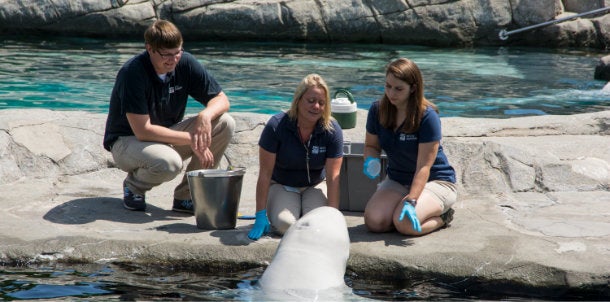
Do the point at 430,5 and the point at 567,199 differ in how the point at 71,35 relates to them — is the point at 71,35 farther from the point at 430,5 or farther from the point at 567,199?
the point at 567,199

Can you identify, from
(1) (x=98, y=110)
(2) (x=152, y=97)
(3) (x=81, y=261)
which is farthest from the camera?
(1) (x=98, y=110)

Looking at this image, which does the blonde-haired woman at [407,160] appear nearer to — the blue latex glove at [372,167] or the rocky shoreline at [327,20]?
the blue latex glove at [372,167]

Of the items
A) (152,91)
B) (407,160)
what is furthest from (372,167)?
(152,91)

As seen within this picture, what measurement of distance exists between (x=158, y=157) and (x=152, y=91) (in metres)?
0.38

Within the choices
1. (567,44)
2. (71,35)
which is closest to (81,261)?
(71,35)

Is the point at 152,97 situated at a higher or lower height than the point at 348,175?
higher

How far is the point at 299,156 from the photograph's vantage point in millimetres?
4609

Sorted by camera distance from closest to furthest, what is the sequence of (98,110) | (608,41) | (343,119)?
1. (343,119)
2. (98,110)
3. (608,41)

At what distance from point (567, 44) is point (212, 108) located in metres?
10.2

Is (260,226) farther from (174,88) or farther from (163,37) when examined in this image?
(163,37)

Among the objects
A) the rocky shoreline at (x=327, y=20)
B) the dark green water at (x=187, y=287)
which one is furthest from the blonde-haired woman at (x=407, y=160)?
the rocky shoreline at (x=327, y=20)

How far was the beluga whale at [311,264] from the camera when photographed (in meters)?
3.60

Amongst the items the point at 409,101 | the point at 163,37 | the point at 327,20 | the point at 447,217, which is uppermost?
the point at 163,37

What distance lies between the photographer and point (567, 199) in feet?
16.7
